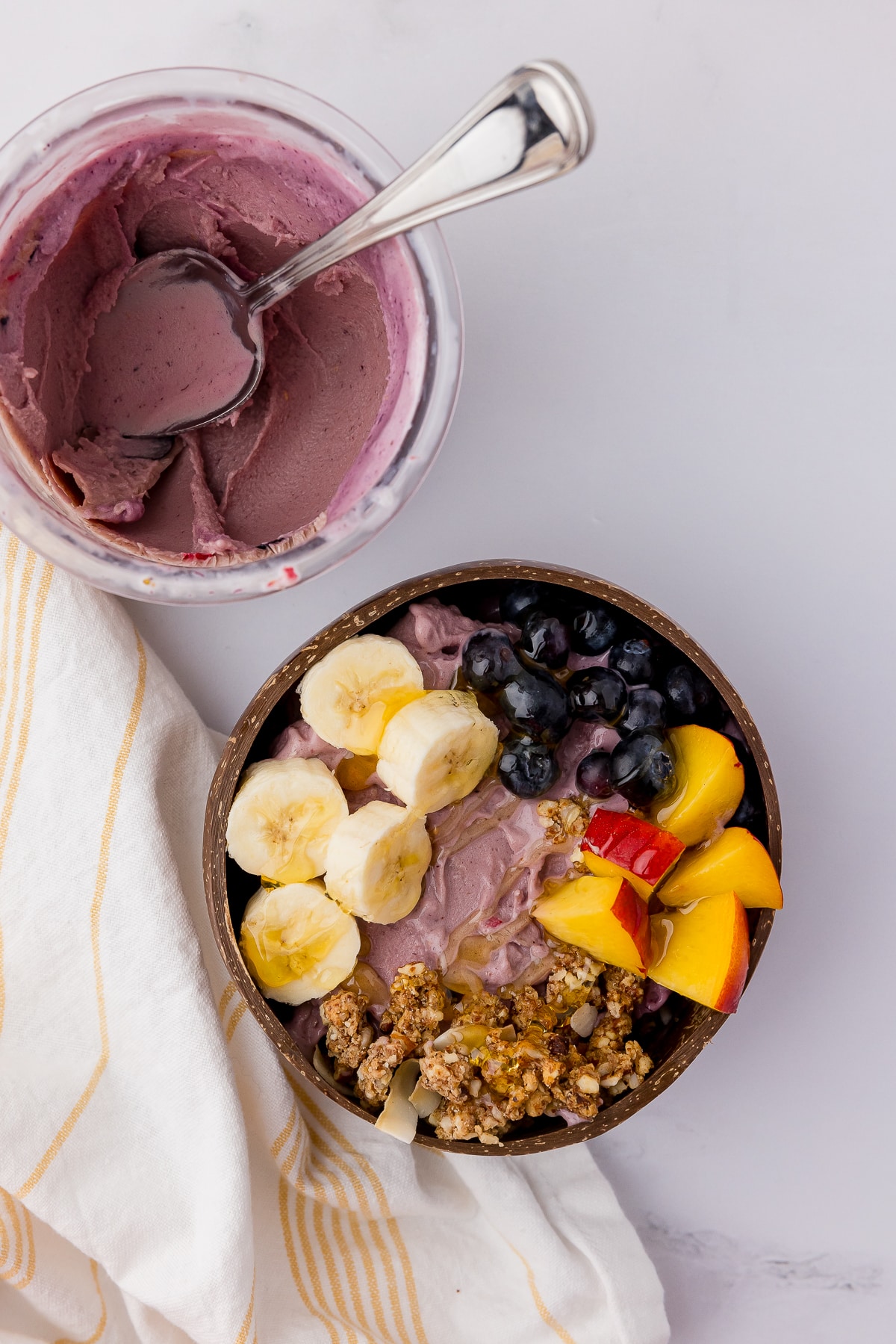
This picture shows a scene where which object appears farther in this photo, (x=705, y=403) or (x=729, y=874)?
(x=705, y=403)

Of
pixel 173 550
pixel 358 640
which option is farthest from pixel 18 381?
pixel 358 640

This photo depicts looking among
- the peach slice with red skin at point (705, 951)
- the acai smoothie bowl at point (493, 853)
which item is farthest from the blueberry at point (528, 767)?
the peach slice with red skin at point (705, 951)

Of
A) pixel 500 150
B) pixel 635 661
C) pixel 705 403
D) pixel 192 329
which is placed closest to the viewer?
pixel 500 150

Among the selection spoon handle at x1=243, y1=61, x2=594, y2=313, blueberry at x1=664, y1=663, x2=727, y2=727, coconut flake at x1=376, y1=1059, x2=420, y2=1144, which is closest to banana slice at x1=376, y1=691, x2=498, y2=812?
blueberry at x1=664, y1=663, x2=727, y2=727

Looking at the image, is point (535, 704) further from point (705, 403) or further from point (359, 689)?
point (705, 403)

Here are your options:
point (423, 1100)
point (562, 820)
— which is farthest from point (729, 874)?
point (423, 1100)
